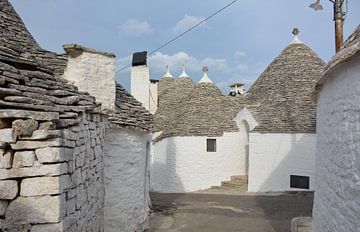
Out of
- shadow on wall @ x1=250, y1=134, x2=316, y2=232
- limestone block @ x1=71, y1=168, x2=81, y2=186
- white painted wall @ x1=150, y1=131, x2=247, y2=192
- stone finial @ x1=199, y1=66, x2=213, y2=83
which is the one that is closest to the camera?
limestone block @ x1=71, y1=168, x2=81, y2=186

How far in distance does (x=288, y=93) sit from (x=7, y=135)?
15.6 meters

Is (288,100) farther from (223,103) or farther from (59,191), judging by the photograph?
(59,191)

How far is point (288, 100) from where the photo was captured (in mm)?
17016

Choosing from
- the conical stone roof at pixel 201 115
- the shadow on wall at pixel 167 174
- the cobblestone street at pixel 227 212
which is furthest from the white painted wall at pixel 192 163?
the cobblestone street at pixel 227 212

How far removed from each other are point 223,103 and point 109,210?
40.6 feet

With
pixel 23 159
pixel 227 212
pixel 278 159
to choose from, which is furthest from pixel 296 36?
pixel 23 159

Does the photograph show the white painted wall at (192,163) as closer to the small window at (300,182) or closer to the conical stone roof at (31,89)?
the small window at (300,182)

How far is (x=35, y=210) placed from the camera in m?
3.36

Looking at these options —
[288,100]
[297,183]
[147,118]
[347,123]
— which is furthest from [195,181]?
[347,123]

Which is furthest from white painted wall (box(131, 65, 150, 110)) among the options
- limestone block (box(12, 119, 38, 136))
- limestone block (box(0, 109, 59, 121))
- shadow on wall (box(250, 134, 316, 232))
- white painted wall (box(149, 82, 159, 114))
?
limestone block (box(12, 119, 38, 136))

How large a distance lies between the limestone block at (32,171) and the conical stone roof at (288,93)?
13.4 meters

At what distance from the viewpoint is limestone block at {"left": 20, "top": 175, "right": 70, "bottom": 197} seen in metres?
3.37

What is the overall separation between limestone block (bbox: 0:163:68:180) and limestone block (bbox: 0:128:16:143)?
27cm

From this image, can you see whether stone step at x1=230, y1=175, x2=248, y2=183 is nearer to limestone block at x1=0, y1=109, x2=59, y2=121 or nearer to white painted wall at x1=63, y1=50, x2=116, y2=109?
white painted wall at x1=63, y1=50, x2=116, y2=109
